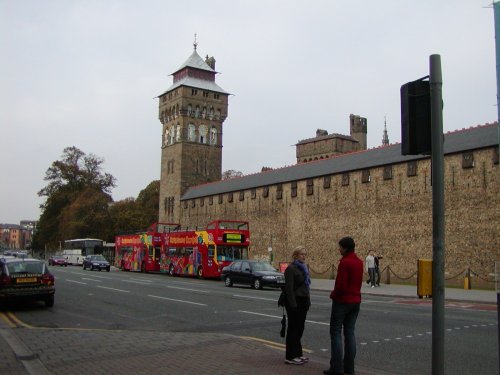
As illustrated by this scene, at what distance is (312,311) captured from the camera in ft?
48.6

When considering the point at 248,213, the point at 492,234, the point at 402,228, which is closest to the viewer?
the point at 492,234

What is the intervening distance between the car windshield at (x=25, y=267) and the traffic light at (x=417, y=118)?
1344 centimetres

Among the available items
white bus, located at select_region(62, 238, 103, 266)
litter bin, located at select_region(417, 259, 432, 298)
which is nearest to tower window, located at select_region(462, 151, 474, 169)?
litter bin, located at select_region(417, 259, 432, 298)

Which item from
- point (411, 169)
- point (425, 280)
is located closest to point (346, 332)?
point (425, 280)

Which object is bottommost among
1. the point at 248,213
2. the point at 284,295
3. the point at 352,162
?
the point at 284,295

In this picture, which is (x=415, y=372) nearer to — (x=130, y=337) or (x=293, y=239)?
(x=130, y=337)

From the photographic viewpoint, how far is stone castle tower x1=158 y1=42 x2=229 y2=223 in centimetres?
6575

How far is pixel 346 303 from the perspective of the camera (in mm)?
6773

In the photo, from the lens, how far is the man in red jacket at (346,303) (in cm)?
673

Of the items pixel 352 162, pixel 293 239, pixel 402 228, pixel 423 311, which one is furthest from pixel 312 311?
pixel 293 239

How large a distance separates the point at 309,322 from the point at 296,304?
5081 millimetres

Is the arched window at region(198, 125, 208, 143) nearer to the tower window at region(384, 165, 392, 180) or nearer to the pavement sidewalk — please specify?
the tower window at region(384, 165, 392, 180)

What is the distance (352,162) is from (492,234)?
12.7 meters

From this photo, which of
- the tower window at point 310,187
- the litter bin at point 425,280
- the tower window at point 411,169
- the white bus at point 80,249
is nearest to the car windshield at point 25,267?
the litter bin at point 425,280
